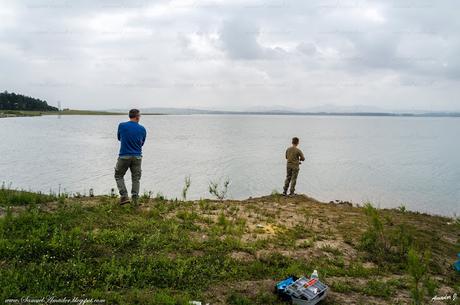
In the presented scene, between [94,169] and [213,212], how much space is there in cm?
1809

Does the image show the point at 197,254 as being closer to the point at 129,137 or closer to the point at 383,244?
the point at 129,137

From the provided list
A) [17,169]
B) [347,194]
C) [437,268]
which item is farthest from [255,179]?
[437,268]

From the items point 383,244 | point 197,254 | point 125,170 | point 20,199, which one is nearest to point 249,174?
point 125,170

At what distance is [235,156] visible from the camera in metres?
38.0

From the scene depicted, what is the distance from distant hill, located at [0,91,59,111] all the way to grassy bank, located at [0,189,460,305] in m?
170

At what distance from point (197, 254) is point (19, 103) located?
17952 cm

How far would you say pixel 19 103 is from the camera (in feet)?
536

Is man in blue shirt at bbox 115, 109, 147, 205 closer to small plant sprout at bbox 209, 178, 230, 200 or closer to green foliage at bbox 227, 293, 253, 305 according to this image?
small plant sprout at bbox 209, 178, 230, 200

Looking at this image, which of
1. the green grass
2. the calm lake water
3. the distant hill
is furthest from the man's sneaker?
the distant hill

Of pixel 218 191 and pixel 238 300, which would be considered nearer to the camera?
pixel 238 300

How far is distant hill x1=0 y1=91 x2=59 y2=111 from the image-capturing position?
157125 mm

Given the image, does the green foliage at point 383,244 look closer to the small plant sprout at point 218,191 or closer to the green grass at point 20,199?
the small plant sprout at point 218,191

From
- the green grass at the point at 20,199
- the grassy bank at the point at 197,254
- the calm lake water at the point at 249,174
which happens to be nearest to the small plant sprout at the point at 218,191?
the calm lake water at the point at 249,174

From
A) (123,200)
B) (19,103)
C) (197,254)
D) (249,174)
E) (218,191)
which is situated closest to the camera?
(197,254)
